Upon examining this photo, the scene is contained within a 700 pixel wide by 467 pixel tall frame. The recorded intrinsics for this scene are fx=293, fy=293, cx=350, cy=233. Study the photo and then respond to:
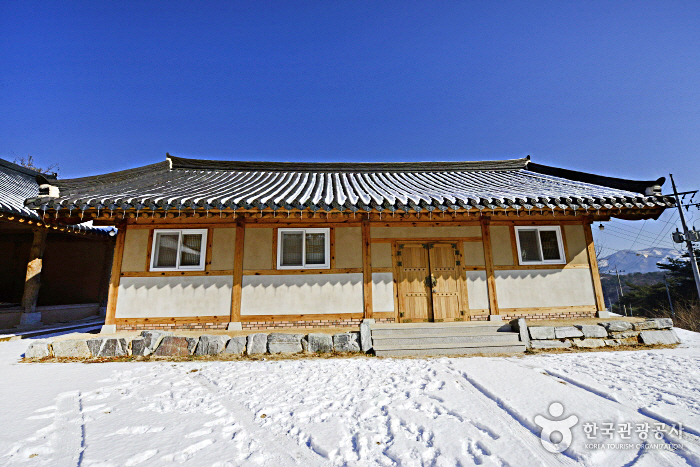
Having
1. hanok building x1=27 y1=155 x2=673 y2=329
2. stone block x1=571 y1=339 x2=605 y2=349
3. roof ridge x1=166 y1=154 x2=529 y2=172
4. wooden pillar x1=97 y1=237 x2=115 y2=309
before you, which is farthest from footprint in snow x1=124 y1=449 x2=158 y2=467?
wooden pillar x1=97 y1=237 x2=115 y2=309

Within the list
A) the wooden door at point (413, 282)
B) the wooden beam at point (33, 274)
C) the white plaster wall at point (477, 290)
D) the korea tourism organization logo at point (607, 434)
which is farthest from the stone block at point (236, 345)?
the wooden beam at point (33, 274)

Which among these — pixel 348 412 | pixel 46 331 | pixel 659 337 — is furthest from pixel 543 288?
pixel 46 331

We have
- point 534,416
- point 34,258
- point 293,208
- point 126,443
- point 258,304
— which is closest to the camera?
point 126,443

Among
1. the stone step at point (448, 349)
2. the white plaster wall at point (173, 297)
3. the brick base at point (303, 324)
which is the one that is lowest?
the stone step at point (448, 349)

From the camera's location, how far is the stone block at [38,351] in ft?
18.1

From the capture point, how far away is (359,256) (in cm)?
707

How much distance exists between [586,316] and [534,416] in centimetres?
535

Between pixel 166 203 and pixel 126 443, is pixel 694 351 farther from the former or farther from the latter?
pixel 166 203

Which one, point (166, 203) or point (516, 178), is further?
point (516, 178)

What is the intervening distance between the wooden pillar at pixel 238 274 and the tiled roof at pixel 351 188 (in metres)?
0.86

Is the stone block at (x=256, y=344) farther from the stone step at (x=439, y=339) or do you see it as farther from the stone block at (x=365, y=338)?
the stone step at (x=439, y=339)

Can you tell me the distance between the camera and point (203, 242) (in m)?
6.95

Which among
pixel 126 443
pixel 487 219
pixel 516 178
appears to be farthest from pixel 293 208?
pixel 516 178

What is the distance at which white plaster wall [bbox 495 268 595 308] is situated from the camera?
707 cm
